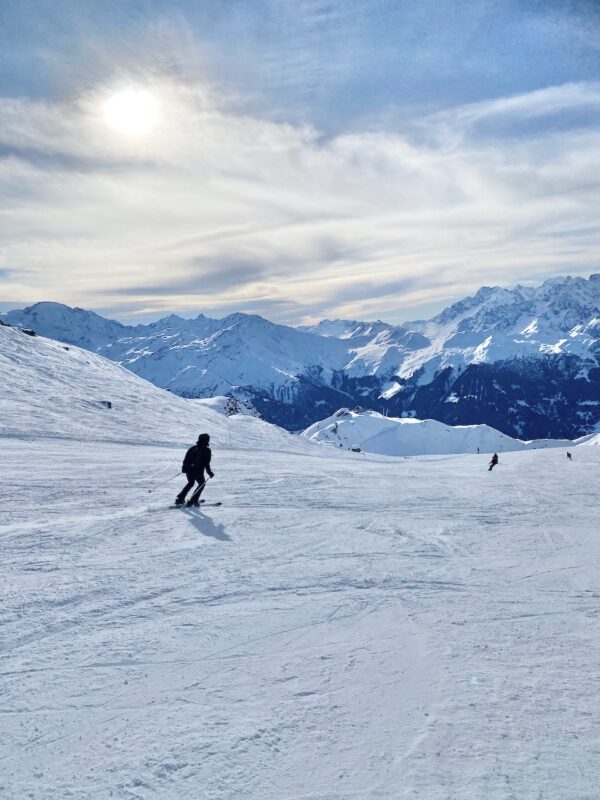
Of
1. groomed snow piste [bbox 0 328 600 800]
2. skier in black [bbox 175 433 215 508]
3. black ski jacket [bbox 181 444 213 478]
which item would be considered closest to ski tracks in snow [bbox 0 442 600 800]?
groomed snow piste [bbox 0 328 600 800]

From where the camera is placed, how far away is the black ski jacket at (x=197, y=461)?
13016 millimetres

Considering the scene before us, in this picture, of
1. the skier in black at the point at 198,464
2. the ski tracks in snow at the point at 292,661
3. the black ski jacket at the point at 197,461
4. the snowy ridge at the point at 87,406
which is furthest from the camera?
the snowy ridge at the point at 87,406

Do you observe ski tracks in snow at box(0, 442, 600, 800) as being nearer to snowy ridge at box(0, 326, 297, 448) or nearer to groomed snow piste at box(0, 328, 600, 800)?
groomed snow piste at box(0, 328, 600, 800)

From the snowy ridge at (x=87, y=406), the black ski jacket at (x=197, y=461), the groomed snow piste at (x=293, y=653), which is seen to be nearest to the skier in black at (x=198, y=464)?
the black ski jacket at (x=197, y=461)

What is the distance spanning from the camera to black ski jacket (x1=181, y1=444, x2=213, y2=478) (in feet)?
42.7

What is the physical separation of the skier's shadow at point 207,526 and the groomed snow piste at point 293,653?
79 millimetres

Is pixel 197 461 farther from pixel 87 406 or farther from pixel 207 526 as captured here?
pixel 87 406

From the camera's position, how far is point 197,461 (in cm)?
1305

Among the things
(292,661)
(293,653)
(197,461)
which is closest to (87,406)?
(197,461)

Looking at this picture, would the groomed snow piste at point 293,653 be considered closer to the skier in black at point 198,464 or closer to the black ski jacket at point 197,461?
the skier in black at point 198,464

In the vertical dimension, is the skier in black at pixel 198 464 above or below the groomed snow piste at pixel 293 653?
above

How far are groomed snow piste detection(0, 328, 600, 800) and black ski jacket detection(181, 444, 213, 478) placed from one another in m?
1.35

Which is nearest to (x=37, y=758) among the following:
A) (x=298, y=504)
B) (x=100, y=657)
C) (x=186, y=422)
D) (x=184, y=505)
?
(x=100, y=657)

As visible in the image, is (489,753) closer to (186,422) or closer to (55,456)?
(55,456)
